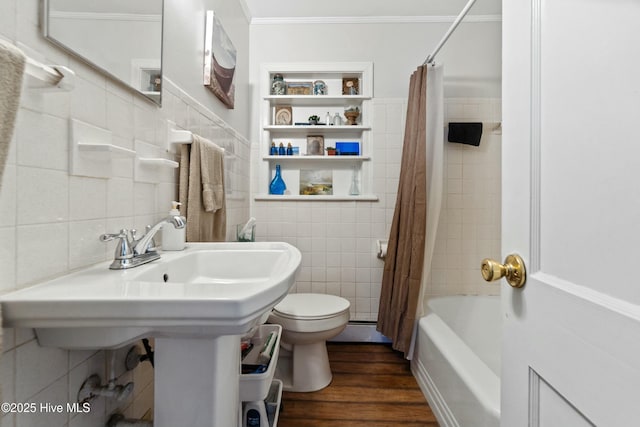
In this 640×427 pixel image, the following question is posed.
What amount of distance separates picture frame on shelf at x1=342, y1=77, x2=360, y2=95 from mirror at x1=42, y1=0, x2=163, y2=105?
4.89 ft

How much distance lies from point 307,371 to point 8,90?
1682 mm

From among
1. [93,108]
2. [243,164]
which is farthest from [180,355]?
[243,164]

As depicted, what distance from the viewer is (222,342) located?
639mm

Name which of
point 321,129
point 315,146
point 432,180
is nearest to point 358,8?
point 321,129

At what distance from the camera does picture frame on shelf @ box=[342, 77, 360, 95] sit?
2.30 meters

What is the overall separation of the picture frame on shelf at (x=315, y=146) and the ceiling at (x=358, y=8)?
0.91m

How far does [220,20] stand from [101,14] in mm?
1049

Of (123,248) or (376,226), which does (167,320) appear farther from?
(376,226)

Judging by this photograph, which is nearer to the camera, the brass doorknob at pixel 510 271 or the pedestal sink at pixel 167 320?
the pedestal sink at pixel 167 320

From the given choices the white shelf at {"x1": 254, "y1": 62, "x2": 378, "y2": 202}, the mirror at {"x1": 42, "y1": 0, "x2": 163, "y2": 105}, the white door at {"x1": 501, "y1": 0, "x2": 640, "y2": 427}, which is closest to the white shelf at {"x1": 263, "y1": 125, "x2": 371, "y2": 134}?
the white shelf at {"x1": 254, "y1": 62, "x2": 378, "y2": 202}


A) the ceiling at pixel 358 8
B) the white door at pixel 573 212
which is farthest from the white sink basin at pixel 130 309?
the ceiling at pixel 358 8

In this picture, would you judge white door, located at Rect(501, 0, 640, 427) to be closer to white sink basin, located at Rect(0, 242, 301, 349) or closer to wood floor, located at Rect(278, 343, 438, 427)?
white sink basin, located at Rect(0, 242, 301, 349)

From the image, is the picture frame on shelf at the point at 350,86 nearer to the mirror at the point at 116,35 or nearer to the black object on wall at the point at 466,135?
the black object on wall at the point at 466,135

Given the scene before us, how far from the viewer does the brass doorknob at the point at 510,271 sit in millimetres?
601
